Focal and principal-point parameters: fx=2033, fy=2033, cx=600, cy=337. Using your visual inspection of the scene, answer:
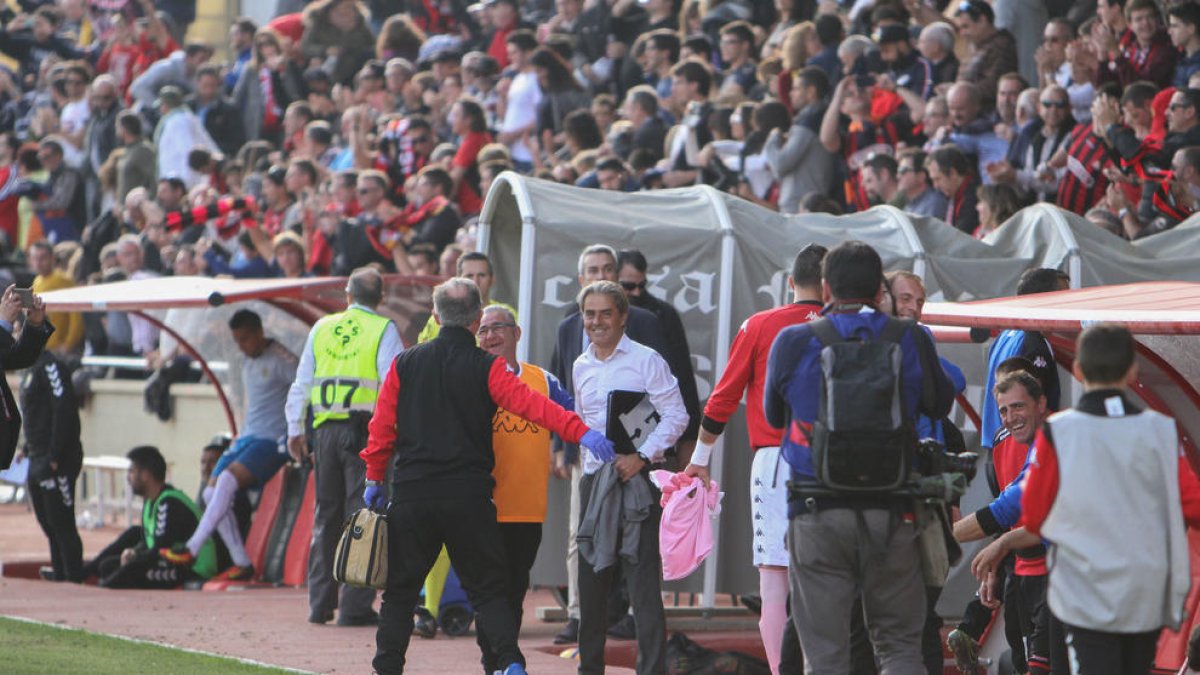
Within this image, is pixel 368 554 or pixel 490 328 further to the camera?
pixel 490 328

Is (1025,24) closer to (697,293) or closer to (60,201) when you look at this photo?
(697,293)

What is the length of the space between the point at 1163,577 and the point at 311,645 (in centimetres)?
625

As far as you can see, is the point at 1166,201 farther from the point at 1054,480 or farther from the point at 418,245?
the point at 1054,480

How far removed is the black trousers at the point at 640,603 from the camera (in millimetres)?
9664

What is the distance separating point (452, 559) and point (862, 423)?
112 inches

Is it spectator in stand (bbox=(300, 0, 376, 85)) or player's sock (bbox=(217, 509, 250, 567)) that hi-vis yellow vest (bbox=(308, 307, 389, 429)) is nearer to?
player's sock (bbox=(217, 509, 250, 567))

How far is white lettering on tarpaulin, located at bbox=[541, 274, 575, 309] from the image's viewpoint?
12523 mm

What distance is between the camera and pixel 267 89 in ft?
86.7

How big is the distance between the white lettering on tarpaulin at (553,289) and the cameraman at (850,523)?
510 cm

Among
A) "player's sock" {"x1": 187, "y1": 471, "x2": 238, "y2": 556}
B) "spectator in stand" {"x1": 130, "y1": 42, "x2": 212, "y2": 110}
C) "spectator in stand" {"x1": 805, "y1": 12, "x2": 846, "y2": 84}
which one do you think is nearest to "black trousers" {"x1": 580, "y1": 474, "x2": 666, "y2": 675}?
"player's sock" {"x1": 187, "y1": 471, "x2": 238, "y2": 556}

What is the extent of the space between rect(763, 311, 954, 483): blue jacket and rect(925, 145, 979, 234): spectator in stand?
7.63 metres

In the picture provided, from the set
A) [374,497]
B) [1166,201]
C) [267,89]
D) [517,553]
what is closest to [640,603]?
[517,553]

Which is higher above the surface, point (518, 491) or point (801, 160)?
point (801, 160)

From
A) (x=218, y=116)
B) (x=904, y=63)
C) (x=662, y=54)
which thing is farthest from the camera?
(x=218, y=116)
